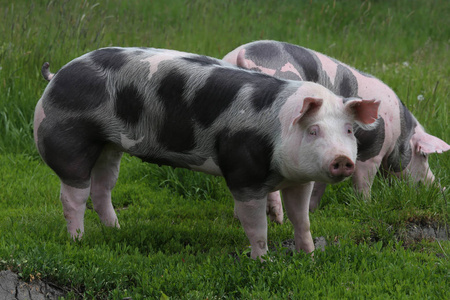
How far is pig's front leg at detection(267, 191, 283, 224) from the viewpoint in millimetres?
5359

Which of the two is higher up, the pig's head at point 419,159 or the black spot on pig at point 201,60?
the black spot on pig at point 201,60

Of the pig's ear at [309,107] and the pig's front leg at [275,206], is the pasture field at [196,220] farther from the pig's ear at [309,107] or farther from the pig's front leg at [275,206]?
the pig's ear at [309,107]

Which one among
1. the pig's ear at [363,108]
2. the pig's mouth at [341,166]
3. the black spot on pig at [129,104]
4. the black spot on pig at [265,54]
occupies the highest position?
Answer: the pig's ear at [363,108]

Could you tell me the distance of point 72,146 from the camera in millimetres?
4406

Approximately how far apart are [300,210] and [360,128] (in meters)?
1.29

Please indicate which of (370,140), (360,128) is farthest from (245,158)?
(370,140)

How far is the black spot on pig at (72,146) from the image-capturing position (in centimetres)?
440

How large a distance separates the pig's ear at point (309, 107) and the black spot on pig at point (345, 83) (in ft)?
5.83

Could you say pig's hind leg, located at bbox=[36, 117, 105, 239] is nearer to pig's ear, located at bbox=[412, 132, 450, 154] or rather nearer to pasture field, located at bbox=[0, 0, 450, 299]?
pasture field, located at bbox=[0, 0, 450, 299]

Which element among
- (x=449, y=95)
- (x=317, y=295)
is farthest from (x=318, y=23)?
(x=317, y=295)

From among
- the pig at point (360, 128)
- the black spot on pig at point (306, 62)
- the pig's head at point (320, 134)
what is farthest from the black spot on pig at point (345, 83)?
the pig's head at point (320, 134)

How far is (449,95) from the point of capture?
7762mm

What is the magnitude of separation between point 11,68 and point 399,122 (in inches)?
159

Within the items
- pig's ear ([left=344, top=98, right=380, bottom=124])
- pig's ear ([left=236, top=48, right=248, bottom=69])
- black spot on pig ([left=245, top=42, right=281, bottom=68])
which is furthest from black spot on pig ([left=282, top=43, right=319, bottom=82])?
pig's ear ([left=344, top=98, right=380, bottom=124])
